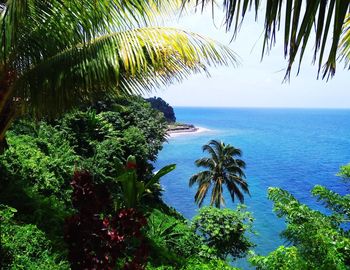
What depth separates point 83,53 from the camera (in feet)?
14.3

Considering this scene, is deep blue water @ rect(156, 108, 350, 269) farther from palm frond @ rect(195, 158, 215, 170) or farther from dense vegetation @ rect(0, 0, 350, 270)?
dense vegetation @ rect(0, 0, 350, 270)

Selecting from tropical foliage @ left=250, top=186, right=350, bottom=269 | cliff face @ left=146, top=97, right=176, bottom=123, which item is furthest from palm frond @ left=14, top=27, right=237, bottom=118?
cliff face @ left=146, top=97, right=176, bottom=123

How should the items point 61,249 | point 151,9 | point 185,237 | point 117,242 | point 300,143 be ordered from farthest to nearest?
point 300,143, point 185,237, point 61,249, point 117,242, point 151,9

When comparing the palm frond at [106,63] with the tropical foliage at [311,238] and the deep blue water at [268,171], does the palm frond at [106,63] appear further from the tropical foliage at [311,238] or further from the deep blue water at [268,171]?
the deep blue water at [268,171]

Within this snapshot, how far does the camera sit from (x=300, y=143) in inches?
5192

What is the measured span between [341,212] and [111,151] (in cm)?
1073

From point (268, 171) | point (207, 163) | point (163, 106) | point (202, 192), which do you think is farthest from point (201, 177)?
point (163, 106)

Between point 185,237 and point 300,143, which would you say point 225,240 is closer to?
point 185,237

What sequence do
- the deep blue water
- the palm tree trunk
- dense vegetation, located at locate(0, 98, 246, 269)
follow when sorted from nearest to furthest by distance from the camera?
dense vegetation, located at locate(0, 98, 246, 269), the palm tree trunk, the deep blue water

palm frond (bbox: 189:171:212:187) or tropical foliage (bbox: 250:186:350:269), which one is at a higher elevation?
tropical foliage (bbox: 250:186:350:269)

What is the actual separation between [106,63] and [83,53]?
0.38m

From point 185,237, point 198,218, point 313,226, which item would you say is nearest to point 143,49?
point 313,226

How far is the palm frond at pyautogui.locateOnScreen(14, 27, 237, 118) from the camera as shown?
4121 mm

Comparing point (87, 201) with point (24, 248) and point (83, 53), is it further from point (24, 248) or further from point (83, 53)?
point (24, 248)
